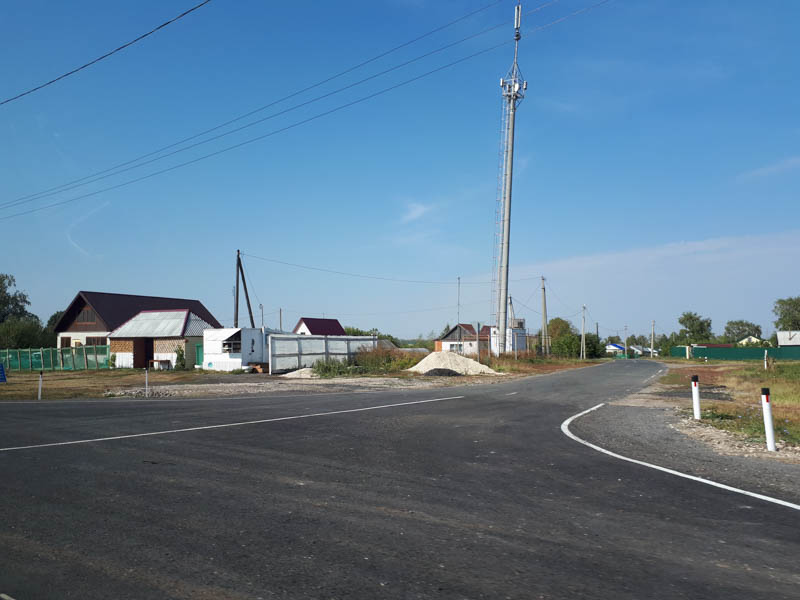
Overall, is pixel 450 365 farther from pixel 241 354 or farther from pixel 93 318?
pixel 93 318

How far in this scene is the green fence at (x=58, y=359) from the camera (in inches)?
2058

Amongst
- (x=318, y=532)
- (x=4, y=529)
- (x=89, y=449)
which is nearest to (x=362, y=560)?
(x=318, y=532)

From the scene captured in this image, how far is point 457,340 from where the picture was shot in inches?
3866

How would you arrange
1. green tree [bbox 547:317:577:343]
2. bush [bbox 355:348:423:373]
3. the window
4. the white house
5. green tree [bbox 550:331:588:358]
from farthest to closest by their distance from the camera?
1. green tree [bbox 547:317:577:343]
2. the white house
3. green tree [bbox 550:331:588:358]
4. the window
5. bush [bbox 355:348:423:373]

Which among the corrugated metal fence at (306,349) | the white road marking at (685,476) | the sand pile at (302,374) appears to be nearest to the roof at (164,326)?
the corrugated metal fence at (306,349)

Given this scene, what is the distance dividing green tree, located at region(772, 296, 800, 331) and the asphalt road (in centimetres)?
12559

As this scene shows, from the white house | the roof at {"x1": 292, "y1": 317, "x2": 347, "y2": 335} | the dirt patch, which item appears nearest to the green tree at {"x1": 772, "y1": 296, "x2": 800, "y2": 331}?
→ the white house

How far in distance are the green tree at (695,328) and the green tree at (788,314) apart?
2444cm

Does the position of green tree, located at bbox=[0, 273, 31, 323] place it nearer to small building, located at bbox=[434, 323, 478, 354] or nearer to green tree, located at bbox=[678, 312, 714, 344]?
small building, located at bbox=[434, 323, 478, 354]

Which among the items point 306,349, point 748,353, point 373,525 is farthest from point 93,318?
point 748,353

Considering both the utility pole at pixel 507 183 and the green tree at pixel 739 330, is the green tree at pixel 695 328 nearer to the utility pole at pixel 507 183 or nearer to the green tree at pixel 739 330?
the green tree at pixel 739 330

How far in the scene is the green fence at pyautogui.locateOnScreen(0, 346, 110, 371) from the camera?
2058 inches

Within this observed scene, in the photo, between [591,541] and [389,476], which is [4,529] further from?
[591,541]

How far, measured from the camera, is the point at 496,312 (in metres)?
53.9
